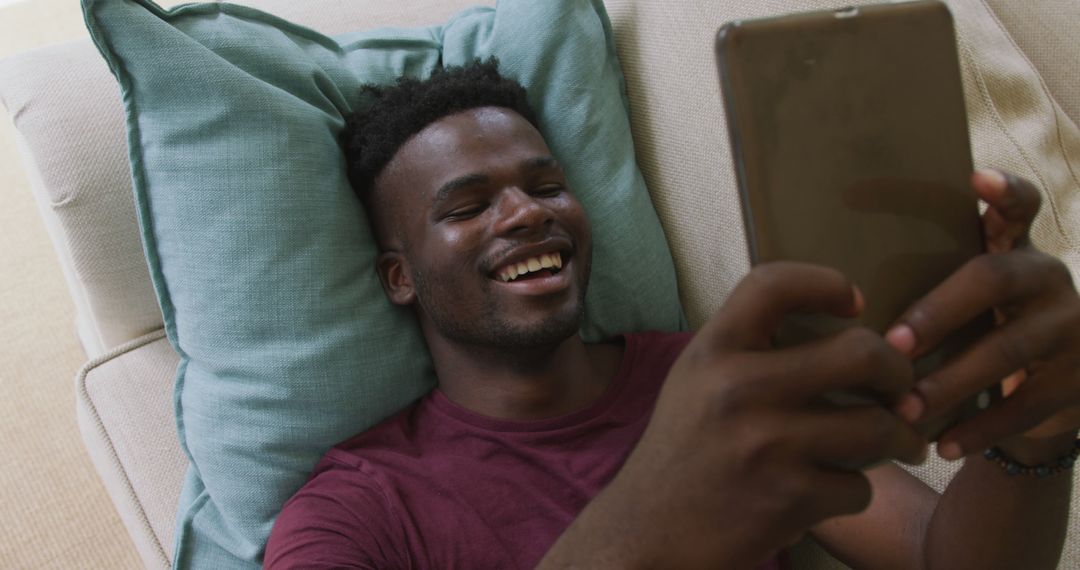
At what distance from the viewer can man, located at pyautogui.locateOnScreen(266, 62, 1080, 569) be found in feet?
1.70

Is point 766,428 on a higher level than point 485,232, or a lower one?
higher

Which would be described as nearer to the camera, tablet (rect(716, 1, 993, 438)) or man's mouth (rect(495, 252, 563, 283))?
tablet (rect(716, 1, 993, 438))

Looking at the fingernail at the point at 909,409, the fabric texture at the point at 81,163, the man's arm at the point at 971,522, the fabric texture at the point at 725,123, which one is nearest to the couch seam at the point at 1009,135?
the fabric texture at the point at 725,123

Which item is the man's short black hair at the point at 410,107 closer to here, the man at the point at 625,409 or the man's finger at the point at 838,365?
the man at the point at 625,409

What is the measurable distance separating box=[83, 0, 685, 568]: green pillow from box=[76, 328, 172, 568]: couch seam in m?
0.07

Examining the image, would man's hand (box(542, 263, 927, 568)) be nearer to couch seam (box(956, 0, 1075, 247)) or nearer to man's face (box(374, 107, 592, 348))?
man's face (box(374, 107, 592, 348))

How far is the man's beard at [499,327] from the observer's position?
0.95 metres

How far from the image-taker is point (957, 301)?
1.83 ft

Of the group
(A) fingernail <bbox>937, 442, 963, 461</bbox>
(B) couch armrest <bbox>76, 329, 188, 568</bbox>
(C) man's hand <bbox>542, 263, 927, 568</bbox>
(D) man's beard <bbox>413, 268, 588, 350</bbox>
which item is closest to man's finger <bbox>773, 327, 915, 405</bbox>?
(C) man's hand <bbox>542, 263, 927, 568</bbox>

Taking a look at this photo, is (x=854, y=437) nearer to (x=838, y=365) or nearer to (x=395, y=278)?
(x=838, y=365)

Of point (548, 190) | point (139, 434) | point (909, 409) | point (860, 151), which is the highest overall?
point (860, 151)

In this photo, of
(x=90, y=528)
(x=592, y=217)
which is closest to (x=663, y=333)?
(x=592, y=217)

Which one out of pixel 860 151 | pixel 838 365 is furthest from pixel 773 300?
pixel 860 151

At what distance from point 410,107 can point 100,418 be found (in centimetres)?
60
